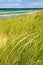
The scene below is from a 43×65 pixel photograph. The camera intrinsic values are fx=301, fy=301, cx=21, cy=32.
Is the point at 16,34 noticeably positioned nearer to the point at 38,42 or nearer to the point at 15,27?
the point at 15,27

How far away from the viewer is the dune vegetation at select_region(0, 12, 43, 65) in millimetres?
6012

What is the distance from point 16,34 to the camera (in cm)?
670

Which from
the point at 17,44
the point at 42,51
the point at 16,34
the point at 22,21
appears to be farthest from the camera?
the point at 22,21

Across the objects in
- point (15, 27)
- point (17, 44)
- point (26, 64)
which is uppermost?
point (15, 27)

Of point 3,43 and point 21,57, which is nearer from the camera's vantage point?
point 21,57

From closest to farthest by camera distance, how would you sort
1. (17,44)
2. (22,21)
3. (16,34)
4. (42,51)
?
1. (42,51)
2. (17,44)
3. (16,34)
4. (22,21)

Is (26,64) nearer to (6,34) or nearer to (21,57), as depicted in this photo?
(21,57)

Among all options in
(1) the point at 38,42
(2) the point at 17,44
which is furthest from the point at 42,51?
(2) the point at 17,44

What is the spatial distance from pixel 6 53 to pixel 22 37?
482mm

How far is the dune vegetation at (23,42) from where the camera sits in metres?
6.01

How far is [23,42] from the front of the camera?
20.5 feet

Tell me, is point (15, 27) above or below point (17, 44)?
above

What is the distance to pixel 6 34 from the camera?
22.8ft

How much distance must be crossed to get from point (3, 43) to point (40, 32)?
3.05 ft
